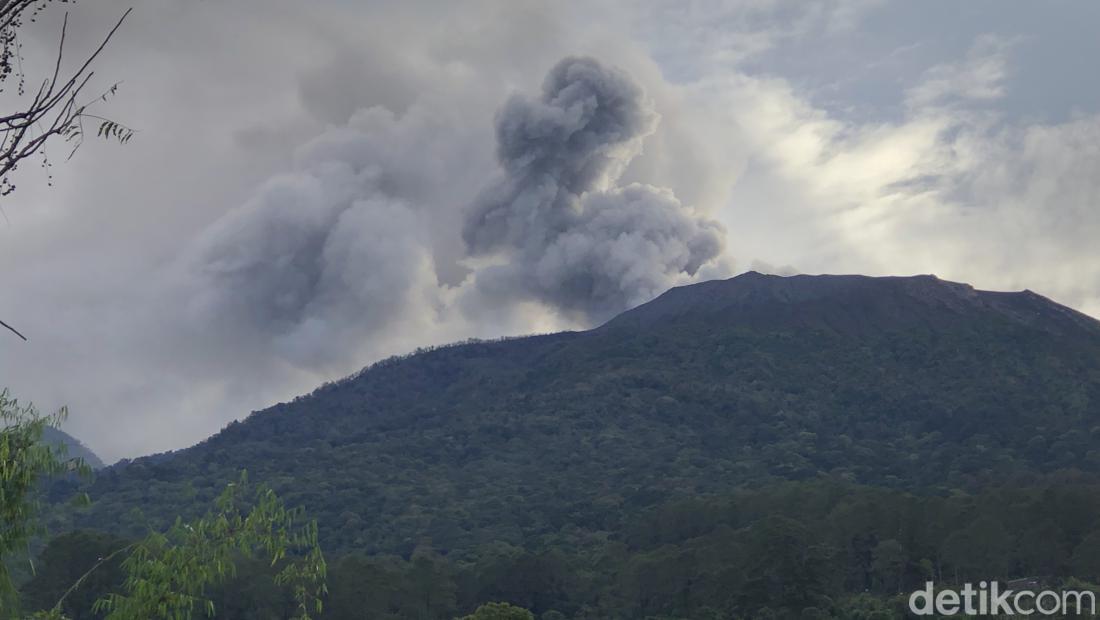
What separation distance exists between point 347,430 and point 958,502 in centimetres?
10156

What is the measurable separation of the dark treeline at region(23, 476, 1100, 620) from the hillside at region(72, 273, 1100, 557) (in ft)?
55.4

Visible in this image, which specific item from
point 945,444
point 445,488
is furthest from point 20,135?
point 945,444

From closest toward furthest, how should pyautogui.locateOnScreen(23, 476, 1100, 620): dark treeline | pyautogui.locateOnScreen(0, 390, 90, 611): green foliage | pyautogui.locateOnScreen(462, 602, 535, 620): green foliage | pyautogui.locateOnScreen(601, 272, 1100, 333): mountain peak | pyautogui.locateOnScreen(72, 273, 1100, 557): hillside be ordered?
pyautogui.locateOnScreen(0, 390, 90, 611): green foliage, pyautogui.locateOnScreen(462, 602, 535, 620): green foliage, pyautogui.locateOnScreen(23, 476, 1100, 620): dark treeline, pyautogui.locateOnScreen(72, 273, 1100, 557): hillside, pyautogui.locateOnScreen(601, 272, 1100, 333): mountain peak

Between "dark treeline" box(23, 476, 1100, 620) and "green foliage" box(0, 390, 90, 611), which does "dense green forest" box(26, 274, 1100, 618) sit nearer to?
"dark treeline" box(23, 476, 1100, 620)

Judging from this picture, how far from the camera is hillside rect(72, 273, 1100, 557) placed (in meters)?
93.4

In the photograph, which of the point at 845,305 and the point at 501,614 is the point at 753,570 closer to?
the point at 501,614

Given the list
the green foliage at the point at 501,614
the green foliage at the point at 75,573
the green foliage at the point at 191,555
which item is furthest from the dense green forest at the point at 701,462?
the green foliage at the point at 191,555

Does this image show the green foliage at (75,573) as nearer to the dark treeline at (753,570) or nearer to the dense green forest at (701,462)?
the dark treeline at (753,570)

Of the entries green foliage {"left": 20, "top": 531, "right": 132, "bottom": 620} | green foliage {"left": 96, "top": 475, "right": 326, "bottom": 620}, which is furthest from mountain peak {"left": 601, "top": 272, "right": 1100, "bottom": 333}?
green foliage {"left": 96, "top": 475, "right": 326, "bottom": 620}

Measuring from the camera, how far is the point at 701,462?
109 m

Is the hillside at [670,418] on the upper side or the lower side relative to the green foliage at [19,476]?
upper

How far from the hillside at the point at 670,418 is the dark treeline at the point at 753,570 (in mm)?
16901

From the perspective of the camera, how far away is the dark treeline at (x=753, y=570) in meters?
49.0

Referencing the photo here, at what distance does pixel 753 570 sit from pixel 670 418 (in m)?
78.5
